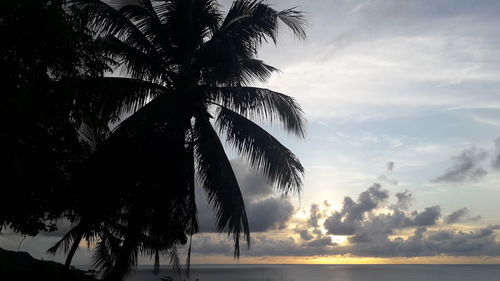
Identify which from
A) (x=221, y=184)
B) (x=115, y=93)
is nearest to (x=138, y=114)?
(x=115, y=93)

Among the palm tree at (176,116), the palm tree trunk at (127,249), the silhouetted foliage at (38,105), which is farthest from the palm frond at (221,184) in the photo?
the silhouetted foliage at (38,105)

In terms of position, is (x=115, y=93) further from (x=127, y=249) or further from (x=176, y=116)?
(x=127, y=249)

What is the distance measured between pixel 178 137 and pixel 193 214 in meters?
2.09

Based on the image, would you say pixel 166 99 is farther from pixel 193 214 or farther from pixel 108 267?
pixel 108 267

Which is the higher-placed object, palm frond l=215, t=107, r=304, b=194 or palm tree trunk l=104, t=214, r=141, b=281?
palm frond l=215, t=107, r=304, b=194

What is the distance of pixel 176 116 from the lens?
36.6ft

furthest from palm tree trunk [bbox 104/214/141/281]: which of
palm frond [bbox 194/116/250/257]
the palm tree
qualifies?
palm frond [bbox 194/116/250/257]

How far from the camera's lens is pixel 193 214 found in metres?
11.3

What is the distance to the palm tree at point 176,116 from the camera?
34.3 ft

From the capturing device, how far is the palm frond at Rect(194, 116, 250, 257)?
11.5m

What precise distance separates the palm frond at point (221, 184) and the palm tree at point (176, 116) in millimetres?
28

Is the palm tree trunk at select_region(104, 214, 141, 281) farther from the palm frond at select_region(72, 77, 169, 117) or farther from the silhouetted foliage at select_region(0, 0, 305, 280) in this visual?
the palm frond at select_region(72, 77, 169, 117)

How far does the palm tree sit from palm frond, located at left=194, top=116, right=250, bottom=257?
3 centimetres

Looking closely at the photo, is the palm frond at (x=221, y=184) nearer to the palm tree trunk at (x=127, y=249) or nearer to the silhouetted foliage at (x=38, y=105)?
the palm tree trunk at (x=127, y=249)
